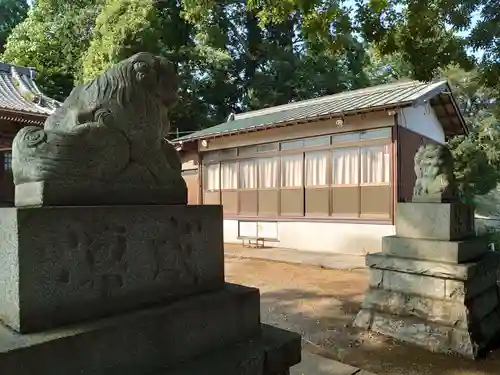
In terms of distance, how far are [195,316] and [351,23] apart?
16.7 ft

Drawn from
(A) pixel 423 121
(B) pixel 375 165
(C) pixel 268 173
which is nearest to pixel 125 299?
(B) pixel 375 165

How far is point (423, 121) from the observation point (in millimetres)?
10414

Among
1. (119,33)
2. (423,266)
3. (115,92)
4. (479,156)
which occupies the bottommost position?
(423,266)

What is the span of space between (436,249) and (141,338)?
340 centimetres

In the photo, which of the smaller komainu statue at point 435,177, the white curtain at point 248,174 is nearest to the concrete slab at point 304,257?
the white curtain at point 248,174

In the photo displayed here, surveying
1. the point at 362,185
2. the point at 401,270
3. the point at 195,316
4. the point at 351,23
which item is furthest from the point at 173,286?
the point at 362,185

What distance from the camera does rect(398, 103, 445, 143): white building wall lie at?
929 centimetres

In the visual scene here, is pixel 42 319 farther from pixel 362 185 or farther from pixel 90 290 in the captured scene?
pixel 362 185

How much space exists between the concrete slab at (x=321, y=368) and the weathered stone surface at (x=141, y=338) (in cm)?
99

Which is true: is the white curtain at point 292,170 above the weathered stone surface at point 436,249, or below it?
above

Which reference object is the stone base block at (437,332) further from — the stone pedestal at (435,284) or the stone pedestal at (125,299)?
the stone pedestal at (125,299)

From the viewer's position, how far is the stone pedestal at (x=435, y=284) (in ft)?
12.1

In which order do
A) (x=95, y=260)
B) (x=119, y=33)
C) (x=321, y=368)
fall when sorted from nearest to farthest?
(x=95, y=260) < (x=321, y=368) < (x=119, y=33)

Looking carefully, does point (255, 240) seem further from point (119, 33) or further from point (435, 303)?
point (119, 33)
